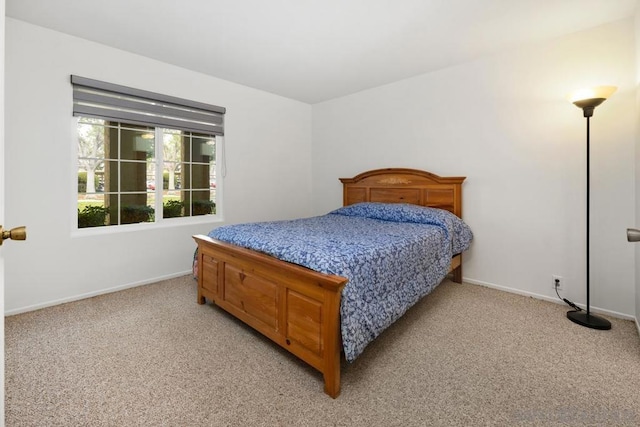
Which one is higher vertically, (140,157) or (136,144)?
(136,144)

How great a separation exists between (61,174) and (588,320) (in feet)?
14.8

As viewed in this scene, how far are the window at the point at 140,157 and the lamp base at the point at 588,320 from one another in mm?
3735

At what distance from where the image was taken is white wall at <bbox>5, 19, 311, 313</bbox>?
240 centimetres

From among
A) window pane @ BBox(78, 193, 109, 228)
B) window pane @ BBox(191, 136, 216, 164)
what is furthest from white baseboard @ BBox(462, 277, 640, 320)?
window pane @ BBox(78, 193, 109, 228)

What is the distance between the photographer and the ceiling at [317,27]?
220cm

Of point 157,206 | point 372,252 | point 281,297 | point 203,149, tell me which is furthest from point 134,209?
point 372,252

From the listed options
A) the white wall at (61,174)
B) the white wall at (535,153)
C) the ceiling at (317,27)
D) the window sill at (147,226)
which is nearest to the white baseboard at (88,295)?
the white wall at (61,174)

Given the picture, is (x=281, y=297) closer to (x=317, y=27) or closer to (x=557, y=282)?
(x=317, y=27)

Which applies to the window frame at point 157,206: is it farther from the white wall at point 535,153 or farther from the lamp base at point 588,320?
the lamp base at point 588,320

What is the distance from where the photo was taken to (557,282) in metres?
2.69

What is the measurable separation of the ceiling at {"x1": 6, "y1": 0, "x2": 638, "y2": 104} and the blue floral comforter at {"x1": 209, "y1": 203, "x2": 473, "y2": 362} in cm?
159

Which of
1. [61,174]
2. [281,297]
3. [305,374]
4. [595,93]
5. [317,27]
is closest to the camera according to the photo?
[305,374]

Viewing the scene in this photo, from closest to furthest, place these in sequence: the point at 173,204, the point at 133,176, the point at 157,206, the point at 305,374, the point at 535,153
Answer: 1. the point at 305,374
2. the point at 535,153
3. the point at 133,176
4. the point at 157,206
5. the point at 173,204

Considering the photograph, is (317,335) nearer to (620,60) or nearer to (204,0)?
(204,0)
